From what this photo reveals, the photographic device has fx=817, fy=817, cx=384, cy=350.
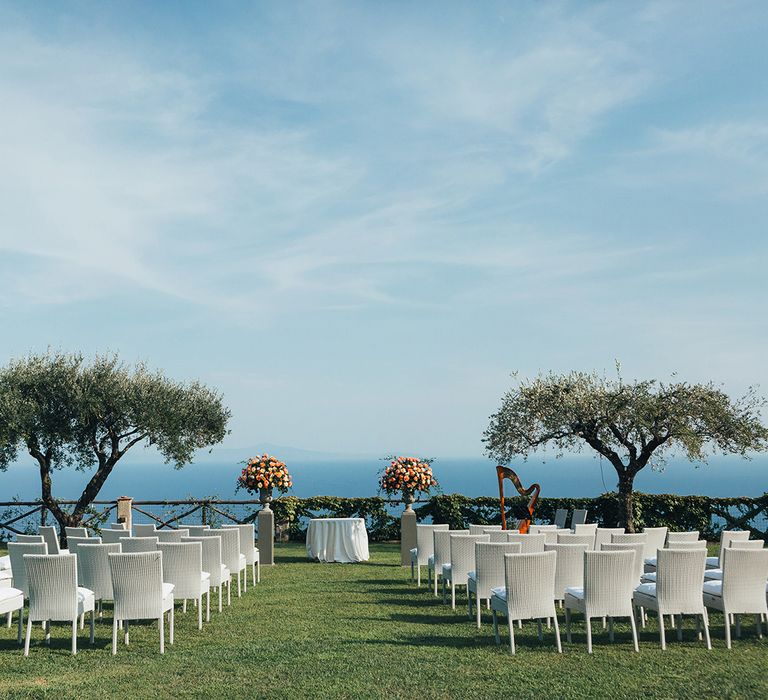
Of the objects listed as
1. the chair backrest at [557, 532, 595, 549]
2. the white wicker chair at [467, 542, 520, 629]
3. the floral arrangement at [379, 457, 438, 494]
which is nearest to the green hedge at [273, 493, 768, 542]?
the floral arrangement at [379, 457, 438, 494]

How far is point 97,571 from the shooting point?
932cm

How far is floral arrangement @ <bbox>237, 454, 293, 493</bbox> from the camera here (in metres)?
17.5

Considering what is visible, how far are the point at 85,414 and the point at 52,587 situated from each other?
1038 cm

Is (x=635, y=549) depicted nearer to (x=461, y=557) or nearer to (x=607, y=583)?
(x=607, y=583)

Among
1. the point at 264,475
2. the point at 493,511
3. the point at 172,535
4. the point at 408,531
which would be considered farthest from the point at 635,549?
the point at 493,511

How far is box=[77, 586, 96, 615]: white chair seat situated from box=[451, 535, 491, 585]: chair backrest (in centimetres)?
448

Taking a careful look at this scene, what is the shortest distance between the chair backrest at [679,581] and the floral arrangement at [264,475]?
10.4 m

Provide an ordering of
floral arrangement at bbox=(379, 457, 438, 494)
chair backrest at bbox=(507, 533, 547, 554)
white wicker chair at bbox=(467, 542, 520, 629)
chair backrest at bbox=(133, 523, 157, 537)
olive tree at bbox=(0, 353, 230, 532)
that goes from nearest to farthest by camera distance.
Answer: white wicker chair at bbox=(467, 542, 520, 629) → chair backrest at bbox=(507, 533, 547, 554) → chair backrest at bbox=(133, 523, 157, 537) → floral arrangement at bbox=(379, 457, 438, 494) → olive tree at bbox=(0, 353, 230, 532)

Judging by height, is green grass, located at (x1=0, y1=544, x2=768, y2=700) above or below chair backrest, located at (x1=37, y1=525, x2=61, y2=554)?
below

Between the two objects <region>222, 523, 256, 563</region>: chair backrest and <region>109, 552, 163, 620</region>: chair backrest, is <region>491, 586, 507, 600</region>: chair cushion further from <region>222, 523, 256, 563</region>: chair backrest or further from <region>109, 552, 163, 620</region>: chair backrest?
<region>222, 523, 256, 563</region>: chair backrest

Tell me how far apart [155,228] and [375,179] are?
5559mm

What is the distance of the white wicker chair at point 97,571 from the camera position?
9.30 m

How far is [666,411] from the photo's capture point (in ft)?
59.7

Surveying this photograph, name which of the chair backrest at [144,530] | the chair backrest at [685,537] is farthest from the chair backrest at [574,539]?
the chair backrest at [144,530]
